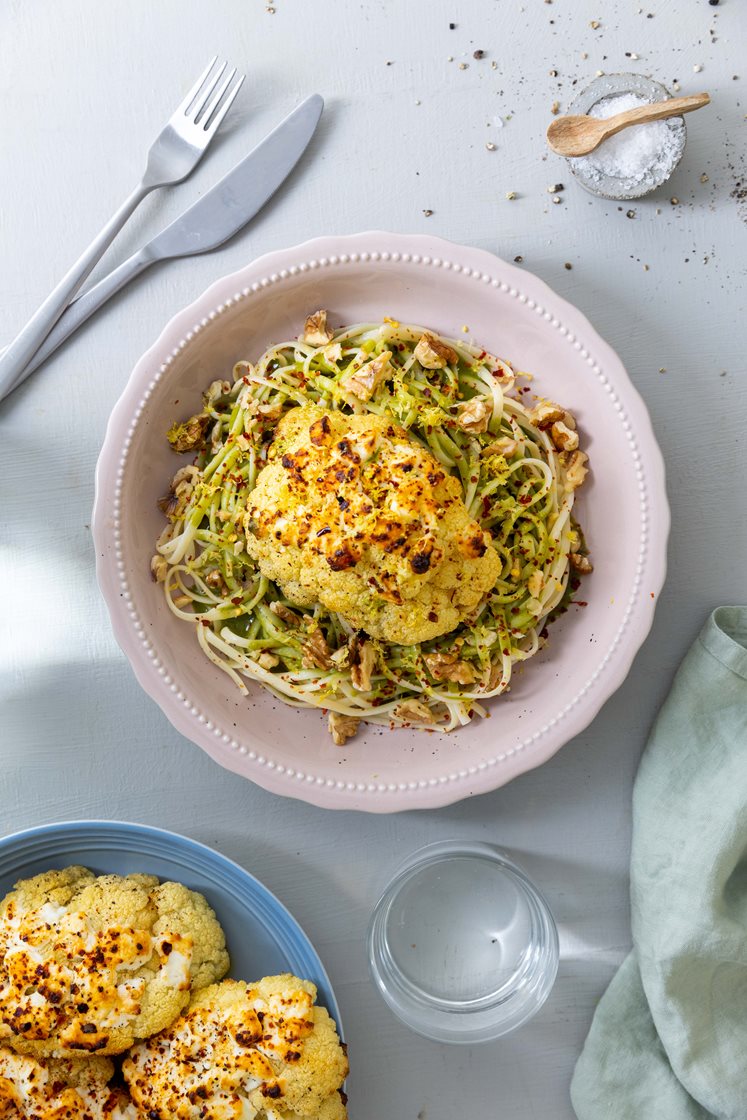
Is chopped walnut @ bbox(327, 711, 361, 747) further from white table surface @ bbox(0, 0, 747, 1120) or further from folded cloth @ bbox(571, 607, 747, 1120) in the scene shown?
folded cloth @ bbox(571, 607, 747, 1120)

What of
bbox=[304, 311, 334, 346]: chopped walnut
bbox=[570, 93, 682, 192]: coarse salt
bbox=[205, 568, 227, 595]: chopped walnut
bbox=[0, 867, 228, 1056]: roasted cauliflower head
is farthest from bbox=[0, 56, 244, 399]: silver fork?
bbox=[0, 867, 228, 1056]: roasted cauliflower head

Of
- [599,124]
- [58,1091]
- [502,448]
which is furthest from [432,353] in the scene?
[58,1091]

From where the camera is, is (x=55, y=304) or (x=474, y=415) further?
(x=55, y=304)

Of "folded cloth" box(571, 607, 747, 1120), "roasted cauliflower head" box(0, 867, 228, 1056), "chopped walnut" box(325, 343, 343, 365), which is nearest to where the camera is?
"roasted cauliflower head" box(0, 867, 228, 1056)

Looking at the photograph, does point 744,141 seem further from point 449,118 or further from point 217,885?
point 217,885

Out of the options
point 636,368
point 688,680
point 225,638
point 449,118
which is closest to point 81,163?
point 449,118

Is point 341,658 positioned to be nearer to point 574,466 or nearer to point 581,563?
point 581,563
